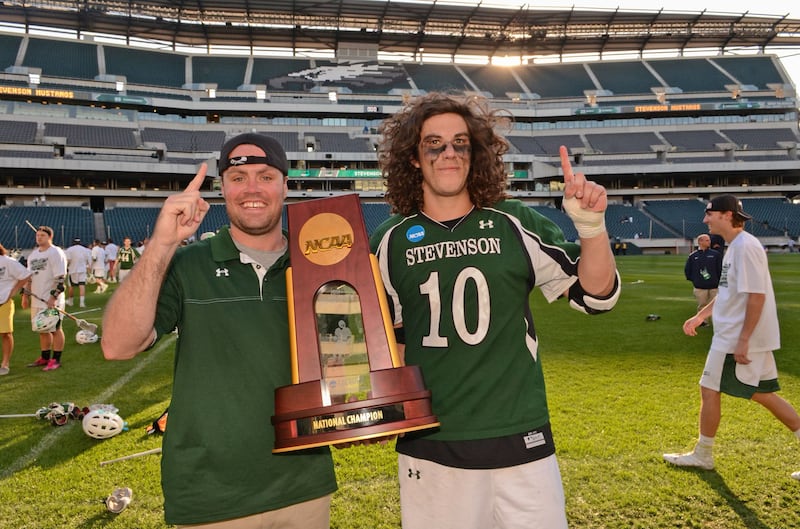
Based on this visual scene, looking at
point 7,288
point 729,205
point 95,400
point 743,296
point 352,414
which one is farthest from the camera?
point 7,288

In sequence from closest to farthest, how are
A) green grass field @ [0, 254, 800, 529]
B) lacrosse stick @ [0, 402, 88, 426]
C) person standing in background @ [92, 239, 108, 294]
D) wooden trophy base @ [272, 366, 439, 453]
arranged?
wooden trophy base @ [272, 366, 439, 453], green grass field @ [0, 254, 800, 529], lacrosse stick @ [0, 402, 88, 426], person standing in background @ [92, 239, 108, 294]

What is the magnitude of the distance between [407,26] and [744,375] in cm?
5290

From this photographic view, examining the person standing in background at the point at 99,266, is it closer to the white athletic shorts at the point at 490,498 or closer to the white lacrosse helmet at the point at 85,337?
the white lacrosse helmet at the point at 85,337

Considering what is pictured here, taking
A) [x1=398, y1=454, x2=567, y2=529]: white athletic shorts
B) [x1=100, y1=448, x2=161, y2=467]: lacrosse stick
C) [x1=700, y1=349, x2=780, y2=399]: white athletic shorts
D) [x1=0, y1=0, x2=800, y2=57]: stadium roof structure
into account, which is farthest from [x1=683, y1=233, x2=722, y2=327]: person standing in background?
[x1=0, y1=0, x2=800, y2=57]: stadium roof structure

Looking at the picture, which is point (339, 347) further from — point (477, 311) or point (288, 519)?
point (288, 519)

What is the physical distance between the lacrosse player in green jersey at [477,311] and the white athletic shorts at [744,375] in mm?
2502

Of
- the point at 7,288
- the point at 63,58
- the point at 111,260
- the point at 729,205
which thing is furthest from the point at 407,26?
the point at 729,205

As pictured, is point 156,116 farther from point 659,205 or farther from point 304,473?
point 304,473

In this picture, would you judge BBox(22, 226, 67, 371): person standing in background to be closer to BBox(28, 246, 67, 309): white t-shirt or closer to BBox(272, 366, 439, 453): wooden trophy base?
BBox(28, 246, 67, 309): white t-shirt

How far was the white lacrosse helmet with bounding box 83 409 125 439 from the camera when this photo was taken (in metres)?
4.91

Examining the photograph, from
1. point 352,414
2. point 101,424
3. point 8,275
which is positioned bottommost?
point 101,424

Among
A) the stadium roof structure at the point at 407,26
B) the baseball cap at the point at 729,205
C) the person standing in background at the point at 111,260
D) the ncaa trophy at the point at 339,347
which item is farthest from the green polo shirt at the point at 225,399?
the stadium roof structure at the point at 407,26

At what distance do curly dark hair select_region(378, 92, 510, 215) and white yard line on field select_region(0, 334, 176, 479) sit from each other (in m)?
4.11

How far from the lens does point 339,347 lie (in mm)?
1945
